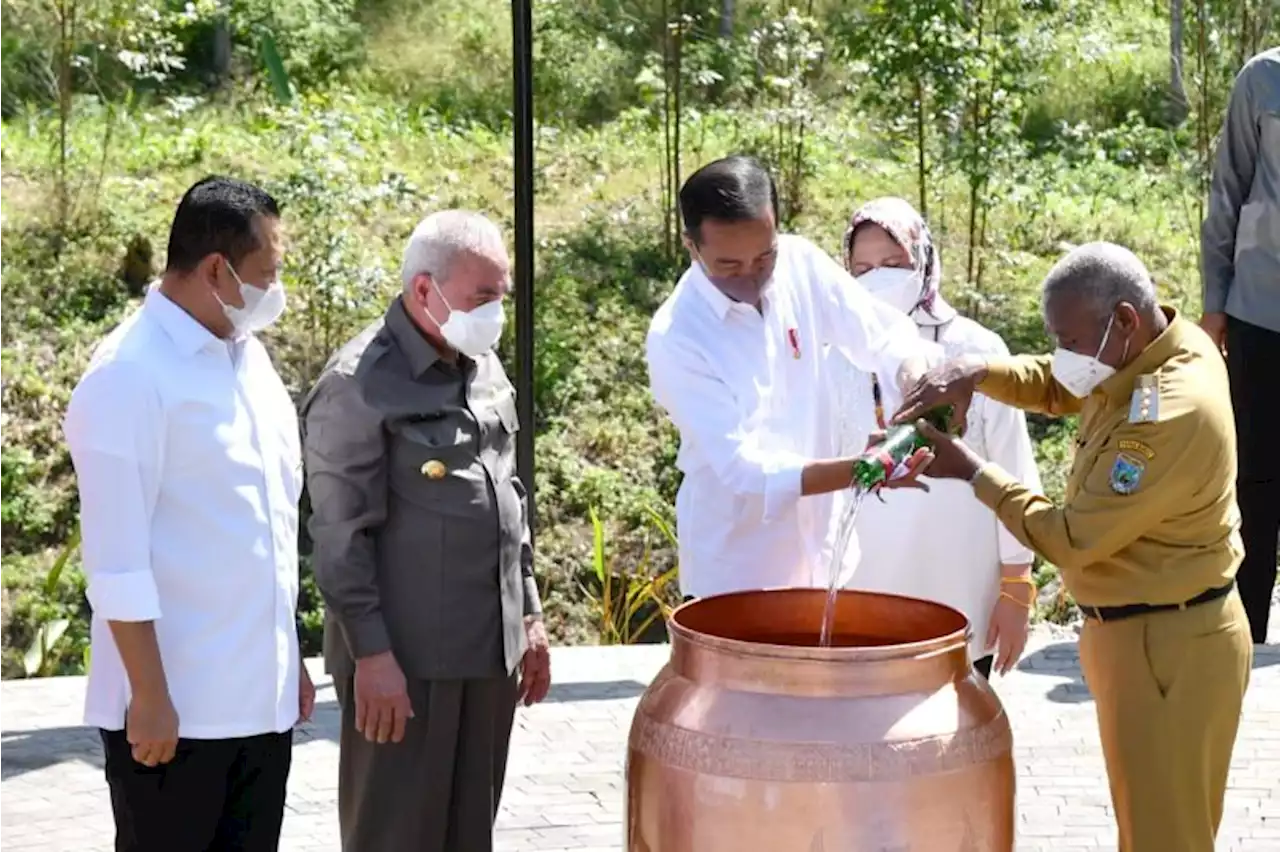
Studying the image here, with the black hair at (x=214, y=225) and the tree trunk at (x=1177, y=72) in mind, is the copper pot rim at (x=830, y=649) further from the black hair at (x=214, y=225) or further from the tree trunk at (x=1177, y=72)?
the tree trunk at (x=1177, y=72)

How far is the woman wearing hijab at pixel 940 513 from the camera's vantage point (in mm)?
4836

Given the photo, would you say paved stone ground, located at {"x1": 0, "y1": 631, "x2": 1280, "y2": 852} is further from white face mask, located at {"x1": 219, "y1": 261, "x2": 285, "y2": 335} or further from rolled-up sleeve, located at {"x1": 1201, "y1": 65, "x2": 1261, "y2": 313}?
white face mask, located at {"x1": 219, "y1": 261, "x2": 285, "y2": 335}

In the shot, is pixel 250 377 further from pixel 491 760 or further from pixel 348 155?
pixel 348 155

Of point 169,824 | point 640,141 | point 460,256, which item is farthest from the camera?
point 640,141

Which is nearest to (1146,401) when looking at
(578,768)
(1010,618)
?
(1010,618)

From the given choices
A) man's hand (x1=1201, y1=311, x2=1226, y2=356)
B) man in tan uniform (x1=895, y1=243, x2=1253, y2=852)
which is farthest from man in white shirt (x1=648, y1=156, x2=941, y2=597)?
man's hand (x1=1201, y1=311, x2=1226, y2=356)

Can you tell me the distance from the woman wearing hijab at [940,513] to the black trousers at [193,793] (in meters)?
1.54

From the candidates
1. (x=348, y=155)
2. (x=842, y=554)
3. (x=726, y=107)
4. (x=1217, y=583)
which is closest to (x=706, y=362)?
(x=842, y=554)

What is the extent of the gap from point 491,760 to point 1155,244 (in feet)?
29.6

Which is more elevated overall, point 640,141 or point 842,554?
point 640,141

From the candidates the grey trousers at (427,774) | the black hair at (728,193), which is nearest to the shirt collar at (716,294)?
the black hair at (728,193)

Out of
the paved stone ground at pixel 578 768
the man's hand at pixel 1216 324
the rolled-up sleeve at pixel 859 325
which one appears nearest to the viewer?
the rolled-up sleeve at pixel 859 325

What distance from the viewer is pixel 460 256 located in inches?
164

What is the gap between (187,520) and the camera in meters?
3.85
